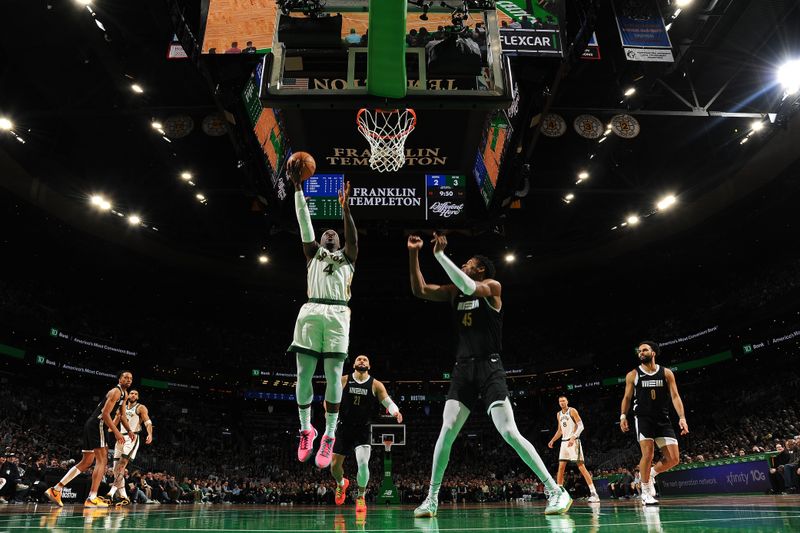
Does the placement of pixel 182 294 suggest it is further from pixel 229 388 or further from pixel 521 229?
pixel 521 229

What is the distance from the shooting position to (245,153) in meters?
13.2

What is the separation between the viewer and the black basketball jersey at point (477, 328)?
5445 mm

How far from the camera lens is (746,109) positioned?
1772 cm

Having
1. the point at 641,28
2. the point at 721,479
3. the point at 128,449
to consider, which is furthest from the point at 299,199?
the point at 721,479

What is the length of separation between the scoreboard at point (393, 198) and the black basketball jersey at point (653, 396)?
5.97 metres

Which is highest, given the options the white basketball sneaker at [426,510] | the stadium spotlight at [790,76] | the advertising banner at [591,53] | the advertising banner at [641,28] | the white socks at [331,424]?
the stadium spotlight at [790,76]

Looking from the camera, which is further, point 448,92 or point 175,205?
point 175,205

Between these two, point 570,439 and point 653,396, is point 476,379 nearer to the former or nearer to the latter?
point 653,396

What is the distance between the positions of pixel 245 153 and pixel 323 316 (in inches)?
349

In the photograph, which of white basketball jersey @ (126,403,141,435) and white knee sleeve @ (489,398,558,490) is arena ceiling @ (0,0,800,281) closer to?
white basketball jersey @ (126,403,141,435)

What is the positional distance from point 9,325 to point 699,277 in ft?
115

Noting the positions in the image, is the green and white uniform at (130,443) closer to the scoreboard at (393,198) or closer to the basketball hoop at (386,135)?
the scoreboard at (393,198)

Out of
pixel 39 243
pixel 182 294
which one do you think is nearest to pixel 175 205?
pixel 39 243

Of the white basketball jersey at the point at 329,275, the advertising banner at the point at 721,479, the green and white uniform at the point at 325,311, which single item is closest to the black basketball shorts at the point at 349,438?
the green and white uniform at the point at 325,311
